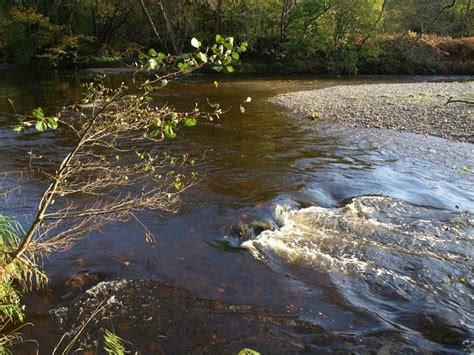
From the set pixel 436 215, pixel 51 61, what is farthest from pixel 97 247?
pixel 51 61

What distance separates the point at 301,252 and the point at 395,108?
13.2m

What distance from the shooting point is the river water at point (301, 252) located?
5.05 meters

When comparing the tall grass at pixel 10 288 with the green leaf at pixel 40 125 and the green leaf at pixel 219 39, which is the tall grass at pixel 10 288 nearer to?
the green leaf at pixel 40 125

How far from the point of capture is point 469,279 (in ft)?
20.4

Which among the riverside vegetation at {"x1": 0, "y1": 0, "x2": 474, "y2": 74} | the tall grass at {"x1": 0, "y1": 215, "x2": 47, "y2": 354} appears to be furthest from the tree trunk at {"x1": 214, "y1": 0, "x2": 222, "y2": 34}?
the tall grass at {"x1": 0, "y1": 215, "x2": 47, "y2": 354}

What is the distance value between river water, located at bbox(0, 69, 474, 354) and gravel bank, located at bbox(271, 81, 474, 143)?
2556 mm

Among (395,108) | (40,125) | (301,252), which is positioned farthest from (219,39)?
(395,108)

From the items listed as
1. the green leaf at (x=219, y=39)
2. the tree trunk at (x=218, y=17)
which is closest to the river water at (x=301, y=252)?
the green leaf at (x=219, y=39)

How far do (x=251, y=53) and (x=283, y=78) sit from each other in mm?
7238

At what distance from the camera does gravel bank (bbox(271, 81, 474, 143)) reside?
15.0 m

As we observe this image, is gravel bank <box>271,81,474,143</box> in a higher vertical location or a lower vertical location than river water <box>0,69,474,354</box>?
higher

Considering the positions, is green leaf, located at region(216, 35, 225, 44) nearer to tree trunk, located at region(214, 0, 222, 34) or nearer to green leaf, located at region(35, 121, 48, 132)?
green leaf, located at region(35, 121, 48, 132)

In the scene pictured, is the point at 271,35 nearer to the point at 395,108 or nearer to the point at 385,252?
the point at 395,108

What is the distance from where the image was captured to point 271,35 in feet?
121
